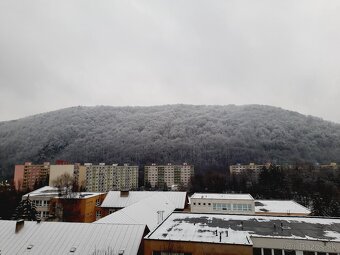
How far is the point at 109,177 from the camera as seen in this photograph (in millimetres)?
113250

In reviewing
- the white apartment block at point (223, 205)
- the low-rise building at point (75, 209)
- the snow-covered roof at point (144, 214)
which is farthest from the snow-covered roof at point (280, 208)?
the low-rise building at point (75, 209)

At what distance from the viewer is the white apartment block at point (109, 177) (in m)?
108

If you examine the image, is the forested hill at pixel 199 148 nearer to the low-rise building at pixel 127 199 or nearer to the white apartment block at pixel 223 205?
the low-rise building at pixel 127 199

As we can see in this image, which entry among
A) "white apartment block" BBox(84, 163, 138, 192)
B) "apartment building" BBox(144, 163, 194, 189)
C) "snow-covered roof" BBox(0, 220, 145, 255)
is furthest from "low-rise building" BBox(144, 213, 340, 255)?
"apartment building" BBox(144, 163, 194, 189)

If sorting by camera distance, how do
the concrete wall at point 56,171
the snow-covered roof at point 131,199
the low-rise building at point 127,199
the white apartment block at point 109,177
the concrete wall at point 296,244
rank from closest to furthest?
the concrete wall at point 296,244, the snow-covered roof at point 131,199, the low-rise building at point 127,199, the concrete wall at point 56,171, the white apartment block at point 109,177

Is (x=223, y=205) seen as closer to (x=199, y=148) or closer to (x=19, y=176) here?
(x=19, y=176)

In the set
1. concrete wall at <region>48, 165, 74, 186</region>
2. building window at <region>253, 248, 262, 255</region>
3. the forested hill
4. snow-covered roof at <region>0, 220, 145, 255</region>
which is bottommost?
building window at <region>253, 248, 262, 255</region>

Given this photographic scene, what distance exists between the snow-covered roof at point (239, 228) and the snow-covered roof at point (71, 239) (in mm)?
1937

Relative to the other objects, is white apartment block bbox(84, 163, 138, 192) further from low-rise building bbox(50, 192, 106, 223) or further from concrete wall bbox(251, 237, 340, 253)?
concrete wall bbox(251, 237, 340, 253)

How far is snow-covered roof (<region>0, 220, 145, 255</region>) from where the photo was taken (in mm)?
19141

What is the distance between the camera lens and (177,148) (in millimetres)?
182500

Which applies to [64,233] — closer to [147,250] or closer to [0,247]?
[0,247]

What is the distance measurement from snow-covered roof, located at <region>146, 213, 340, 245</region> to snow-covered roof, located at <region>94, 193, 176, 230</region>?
340cm

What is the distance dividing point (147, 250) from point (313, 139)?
7538 inches
